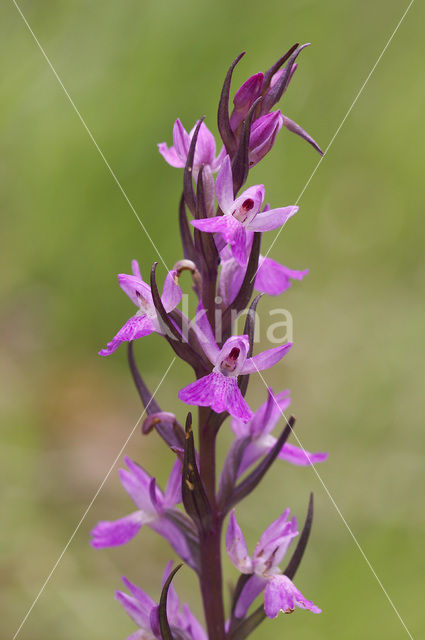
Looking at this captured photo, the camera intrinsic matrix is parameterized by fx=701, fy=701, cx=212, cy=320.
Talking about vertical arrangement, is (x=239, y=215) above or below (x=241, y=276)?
above

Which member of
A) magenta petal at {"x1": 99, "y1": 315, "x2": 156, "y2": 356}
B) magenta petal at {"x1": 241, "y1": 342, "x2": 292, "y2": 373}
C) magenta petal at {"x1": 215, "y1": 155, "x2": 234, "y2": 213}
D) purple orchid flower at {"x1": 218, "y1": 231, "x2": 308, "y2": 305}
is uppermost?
magenta petal at {"x1": 215, "y1": 155, "x2": 234, "y2": 213}

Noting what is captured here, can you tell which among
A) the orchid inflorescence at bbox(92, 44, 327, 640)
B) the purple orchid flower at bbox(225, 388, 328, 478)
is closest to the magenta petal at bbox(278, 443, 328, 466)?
the purple orchid flower at bbox(225, 388, 328, 478)

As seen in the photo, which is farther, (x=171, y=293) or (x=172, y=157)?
(x=172, y=157)

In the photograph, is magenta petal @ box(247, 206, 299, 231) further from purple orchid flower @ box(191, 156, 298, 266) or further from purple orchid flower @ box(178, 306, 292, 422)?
purple orchid flower @ box(178, 306, 292, 422)

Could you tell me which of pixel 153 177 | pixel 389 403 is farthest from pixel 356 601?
pixel 153 177

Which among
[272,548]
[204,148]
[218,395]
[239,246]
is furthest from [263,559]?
[204,148]

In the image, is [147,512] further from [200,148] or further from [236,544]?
[200,148]

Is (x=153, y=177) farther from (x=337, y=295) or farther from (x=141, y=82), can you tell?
(x=337, y=295)
